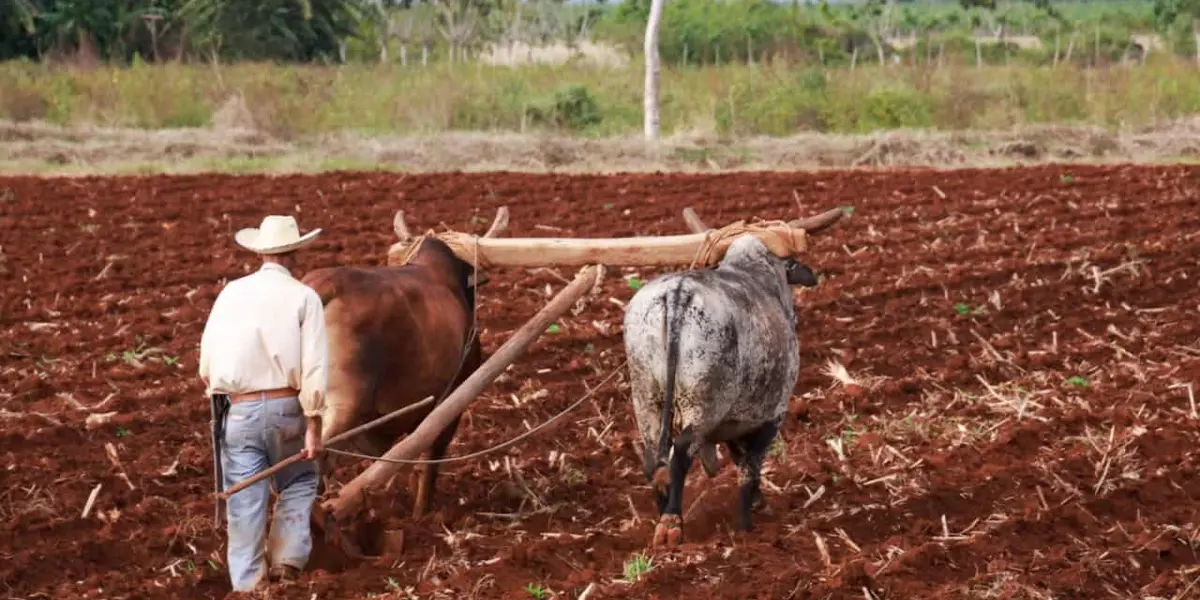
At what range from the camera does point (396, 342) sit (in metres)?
7.27

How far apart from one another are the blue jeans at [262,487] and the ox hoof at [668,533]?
1329mm

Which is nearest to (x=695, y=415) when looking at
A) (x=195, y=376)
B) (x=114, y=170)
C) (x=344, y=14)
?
(x=195, y=376)

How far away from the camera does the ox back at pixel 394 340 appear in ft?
23.1

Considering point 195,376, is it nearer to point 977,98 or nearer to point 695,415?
point 695,415

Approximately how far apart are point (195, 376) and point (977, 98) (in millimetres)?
18085

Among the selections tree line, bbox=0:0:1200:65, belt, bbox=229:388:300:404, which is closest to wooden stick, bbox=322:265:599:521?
belt, bbox=229:388:300:404

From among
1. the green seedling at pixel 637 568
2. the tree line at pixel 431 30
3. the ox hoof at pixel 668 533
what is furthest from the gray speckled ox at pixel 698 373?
the tree line at pixel 431 30

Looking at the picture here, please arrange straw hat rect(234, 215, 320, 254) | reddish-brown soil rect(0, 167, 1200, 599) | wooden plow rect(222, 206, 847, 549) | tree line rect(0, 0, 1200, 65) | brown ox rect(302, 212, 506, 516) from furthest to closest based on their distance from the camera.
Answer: tree line rect(0, 0, 1200, 65) → wooden plow rect(222, 206, 847, 549) → brown ox rect(302, 212, 506, 516) → reddish-brown soil rect(0, 167, 1200, 599) → straw hat rect(234, 215, 320, 254)

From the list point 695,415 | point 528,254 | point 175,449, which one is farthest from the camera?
point 175,449

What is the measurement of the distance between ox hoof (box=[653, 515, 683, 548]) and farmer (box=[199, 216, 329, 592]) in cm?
133

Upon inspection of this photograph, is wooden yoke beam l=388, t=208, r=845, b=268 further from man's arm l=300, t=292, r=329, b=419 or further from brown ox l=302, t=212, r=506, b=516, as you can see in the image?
man's arm l=300, t=292, r=329, b=419

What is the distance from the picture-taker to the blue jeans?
6.19 meters

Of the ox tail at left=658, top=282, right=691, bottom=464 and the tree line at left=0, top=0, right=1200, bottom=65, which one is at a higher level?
the ox tail at left=658, top=282, right=691, bottom=464

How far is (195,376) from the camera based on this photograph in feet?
33.9
